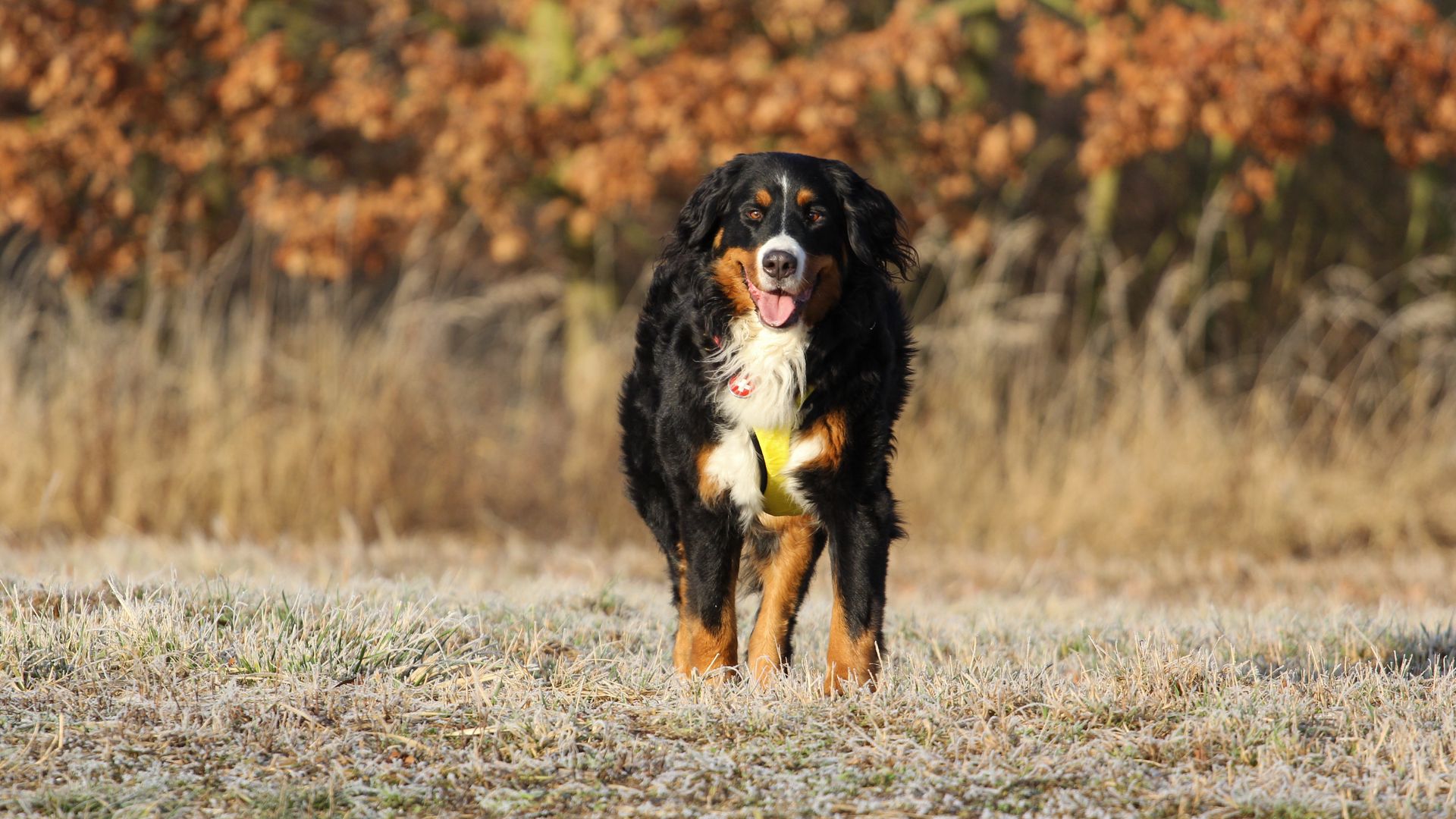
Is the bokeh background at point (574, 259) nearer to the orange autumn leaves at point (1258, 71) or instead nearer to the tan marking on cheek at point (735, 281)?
the orange autumn leaves at point (1258, 71)

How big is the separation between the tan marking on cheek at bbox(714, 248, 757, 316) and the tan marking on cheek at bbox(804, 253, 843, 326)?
17 cm

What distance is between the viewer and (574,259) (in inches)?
463

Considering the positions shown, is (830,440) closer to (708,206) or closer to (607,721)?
(708,206)

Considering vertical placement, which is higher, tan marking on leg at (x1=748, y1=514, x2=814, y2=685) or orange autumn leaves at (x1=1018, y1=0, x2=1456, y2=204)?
orange autumn leaves at (x1=1018, y1=0, x2=1456, y2=204)

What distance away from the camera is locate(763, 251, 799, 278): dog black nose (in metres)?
4.02

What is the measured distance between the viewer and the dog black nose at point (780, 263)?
13.2 feet

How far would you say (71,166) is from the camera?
1077 cm

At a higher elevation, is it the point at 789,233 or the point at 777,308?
the point at 789,233

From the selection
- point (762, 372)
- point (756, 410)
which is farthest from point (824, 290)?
point (756, 410)

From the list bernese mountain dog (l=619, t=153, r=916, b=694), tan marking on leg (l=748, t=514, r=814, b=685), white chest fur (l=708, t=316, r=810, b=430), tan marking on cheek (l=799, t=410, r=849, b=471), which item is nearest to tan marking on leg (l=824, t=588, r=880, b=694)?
bernese mountain dog (l=619, t=153, r=916, b=694)

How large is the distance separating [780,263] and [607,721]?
1.29 meters

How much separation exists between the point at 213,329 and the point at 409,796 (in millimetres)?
6644

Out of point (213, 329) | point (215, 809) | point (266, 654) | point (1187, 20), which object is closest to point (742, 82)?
point (1187, 20)

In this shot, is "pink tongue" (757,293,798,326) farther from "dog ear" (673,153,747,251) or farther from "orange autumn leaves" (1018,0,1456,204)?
"orange autumn leaves" (1018,0,1456,204)
